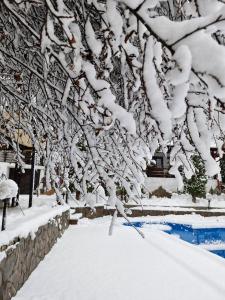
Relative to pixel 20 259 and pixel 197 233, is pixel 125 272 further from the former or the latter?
pixel 197 233

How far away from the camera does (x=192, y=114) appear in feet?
5.16

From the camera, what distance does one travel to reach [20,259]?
5309 mm

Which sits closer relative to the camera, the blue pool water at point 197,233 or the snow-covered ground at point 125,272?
the snow-covered ground at point 125,272

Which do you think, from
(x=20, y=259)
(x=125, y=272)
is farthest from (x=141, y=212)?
(x=20, y=259)

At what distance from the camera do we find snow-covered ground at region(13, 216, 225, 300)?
5.24 metres

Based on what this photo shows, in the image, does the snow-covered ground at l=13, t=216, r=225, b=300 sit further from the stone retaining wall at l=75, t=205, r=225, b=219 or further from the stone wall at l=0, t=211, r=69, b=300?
the stone retaining wall at l=75, t=205, r=225, b=219

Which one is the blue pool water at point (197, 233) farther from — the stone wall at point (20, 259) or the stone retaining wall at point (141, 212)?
the stone wall at point (20, 259)

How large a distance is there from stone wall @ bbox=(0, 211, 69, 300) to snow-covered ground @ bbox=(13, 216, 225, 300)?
0.15m

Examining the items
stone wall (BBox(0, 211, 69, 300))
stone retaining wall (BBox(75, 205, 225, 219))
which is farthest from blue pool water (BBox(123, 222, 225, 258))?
stone wall (BBox(0, 211, 69, 300))

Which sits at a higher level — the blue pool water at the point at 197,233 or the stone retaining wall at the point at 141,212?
the stone retaining wall at the point at 141,212

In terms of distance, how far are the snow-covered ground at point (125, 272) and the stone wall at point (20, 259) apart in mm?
153

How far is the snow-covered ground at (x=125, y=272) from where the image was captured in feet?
17.2

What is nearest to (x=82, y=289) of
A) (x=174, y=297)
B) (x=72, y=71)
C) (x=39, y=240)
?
(x=174, y=297)

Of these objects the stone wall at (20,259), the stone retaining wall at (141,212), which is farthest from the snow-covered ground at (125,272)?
the stone retaining wall at (141,212)
